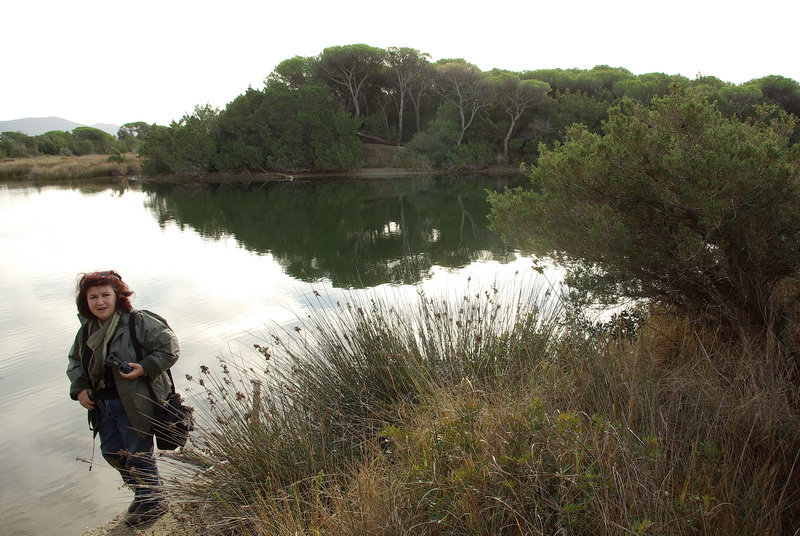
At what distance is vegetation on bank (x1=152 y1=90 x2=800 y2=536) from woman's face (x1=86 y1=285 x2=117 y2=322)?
63cm

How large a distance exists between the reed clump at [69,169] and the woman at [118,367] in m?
34.6

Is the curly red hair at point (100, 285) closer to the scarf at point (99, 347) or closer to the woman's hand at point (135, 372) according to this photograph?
the scarf at point (99, 347)

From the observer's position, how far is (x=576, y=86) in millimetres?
36156

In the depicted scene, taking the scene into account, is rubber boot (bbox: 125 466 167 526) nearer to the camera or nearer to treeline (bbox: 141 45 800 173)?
the camera

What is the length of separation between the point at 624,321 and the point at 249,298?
531 centimetres

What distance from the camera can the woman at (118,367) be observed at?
249cm

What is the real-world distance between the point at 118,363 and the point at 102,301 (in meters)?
0.31

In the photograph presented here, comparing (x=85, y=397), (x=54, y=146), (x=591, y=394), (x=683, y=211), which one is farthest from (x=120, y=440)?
(x=54, y=146)

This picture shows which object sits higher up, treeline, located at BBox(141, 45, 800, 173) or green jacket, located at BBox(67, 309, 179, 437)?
treeline, located at BBox(141, 45, 800, 173)

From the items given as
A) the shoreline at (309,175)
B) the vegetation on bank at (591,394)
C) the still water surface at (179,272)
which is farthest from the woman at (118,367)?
the shoreline at (309,175)

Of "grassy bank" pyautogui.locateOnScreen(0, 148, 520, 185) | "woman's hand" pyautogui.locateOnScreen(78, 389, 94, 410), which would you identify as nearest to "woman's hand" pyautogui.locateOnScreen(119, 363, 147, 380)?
"woman's hand" pyautogui.locateOnScreen(78, 389, 94, 410)

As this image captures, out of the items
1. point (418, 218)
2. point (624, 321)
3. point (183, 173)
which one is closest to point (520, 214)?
point (624, 321)

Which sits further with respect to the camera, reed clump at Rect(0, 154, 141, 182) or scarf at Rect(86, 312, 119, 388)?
reed clump at Rect(0, 154, 141, 182)

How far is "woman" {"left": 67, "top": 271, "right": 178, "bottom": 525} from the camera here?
98.0 inches
